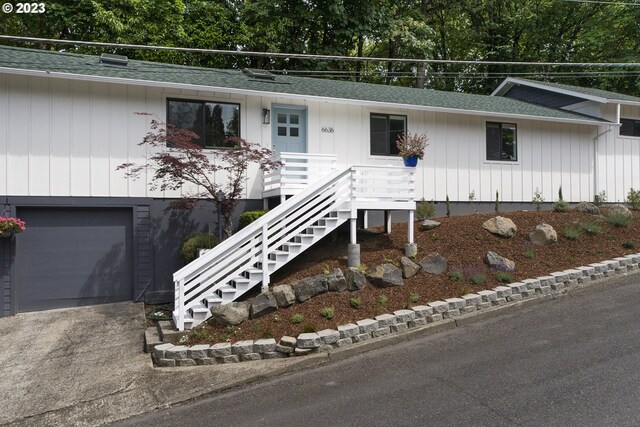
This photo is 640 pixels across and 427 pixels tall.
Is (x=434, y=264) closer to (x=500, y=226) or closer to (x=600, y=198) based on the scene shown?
(x=500, y=226)

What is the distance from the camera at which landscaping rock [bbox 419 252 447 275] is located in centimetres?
825

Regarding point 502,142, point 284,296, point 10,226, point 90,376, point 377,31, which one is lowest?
point 90,376

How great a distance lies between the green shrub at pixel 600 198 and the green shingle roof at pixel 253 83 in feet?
7.42

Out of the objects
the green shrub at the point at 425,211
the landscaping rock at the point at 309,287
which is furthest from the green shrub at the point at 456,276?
the green shrub at the point at 425,211

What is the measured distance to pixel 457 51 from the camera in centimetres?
2770

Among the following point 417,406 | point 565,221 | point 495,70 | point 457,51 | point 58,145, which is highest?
point 457,51

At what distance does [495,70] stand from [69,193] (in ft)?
76.8

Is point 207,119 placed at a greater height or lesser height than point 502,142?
greater

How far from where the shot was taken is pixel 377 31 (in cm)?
2152

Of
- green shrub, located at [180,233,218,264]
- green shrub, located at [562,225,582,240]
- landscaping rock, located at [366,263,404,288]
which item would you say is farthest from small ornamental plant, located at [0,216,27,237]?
green shrub, located at [562,225,582,240]

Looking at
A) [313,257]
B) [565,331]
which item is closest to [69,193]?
[313,257]

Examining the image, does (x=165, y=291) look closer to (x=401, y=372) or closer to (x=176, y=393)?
(x=176, y=393)

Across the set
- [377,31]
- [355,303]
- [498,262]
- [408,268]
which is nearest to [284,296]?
[355,303]

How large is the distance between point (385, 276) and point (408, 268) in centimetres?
57
